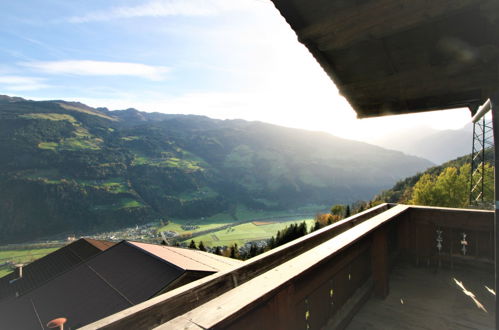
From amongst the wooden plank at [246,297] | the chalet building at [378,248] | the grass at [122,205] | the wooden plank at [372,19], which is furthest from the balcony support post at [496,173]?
the grass at [122,205]

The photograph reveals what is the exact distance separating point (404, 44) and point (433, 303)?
295 cm

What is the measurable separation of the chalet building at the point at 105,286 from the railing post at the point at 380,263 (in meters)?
10.2

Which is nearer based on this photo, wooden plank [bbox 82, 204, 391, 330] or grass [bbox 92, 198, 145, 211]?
wooden plank [bbox 82, 204, 391, 330]

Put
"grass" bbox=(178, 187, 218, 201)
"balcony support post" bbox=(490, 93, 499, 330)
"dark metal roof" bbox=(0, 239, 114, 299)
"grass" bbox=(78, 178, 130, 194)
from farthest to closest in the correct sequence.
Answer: "grass" bbox=(178, 187, 218, 201) → "grass" bbox=(78, 178, 130, 194) → "dark metal roof" bbox=(0, 239, 114, 299) → "balcony support post" bbox=(490, 93, 499, 330)

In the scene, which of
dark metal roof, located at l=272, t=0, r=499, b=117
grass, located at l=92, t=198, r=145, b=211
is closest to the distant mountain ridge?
grass, located at l=92, t=198, r=145, b=211

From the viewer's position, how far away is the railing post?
299 centimetres

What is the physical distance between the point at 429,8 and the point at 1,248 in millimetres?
146841

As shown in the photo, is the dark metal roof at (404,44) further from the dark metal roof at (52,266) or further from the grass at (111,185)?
the grass at (111,185)

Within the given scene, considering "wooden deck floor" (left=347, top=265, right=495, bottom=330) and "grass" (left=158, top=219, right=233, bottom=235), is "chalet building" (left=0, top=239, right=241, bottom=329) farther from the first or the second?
"grass" (left=158, top=219, right=233, bottom=235)

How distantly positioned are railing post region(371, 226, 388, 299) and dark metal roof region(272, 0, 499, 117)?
1652mm

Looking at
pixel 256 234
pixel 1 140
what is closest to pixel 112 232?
pixel 256 234

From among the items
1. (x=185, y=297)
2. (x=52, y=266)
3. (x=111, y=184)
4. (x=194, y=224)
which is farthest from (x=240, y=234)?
(x=185, y=297)

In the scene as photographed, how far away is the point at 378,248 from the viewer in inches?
119

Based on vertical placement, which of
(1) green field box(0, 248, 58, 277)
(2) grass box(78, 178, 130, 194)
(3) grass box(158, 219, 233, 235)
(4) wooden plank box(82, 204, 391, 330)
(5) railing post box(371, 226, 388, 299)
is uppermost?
(4) wooden plank box(82, 204, 391, 330)
